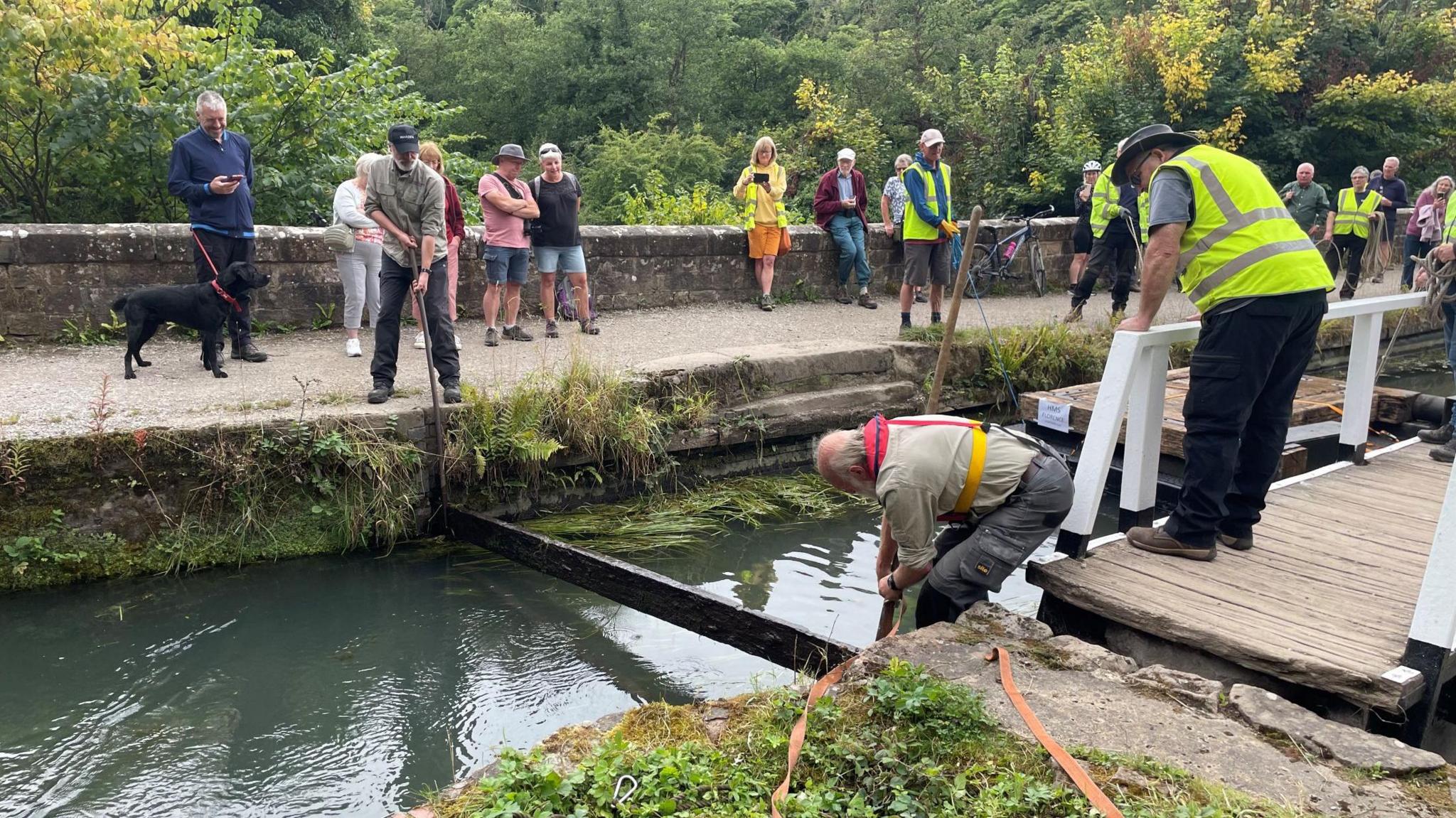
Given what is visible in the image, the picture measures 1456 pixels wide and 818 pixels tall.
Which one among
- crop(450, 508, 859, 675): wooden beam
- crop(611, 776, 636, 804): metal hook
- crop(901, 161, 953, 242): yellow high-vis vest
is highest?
crop(901, 161, 953, 242): yellow high-vis vest

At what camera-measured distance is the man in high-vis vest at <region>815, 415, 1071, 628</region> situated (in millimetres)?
3906

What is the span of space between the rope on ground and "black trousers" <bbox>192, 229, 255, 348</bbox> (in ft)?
19.1

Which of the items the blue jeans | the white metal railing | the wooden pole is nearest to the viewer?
the white metal railing

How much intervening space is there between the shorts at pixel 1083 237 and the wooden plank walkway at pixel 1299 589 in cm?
729

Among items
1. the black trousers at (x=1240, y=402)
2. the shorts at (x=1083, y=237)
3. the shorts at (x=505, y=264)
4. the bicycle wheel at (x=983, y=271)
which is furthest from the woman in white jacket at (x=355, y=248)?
the shorts at (x=1083, y=237)

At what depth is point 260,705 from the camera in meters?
4.64

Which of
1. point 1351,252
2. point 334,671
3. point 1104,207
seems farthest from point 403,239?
point 1351,252

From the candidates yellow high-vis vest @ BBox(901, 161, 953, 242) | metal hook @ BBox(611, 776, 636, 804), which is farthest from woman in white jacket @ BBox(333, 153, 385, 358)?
metal hook @ BBox(611, 776, 636, 804)

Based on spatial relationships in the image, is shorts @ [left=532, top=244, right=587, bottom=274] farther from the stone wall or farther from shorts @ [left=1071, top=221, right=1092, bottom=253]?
shorts @ [left=1071, top=221, right=1092, bottom=253]

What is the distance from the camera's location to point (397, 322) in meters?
6.55

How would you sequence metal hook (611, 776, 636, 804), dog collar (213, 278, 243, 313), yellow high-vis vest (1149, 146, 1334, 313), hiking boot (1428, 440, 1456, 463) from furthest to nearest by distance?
1. dog collar (213, 278, 243, 313)
2. hiking boot (1428, 440, 1456, 463)
3. yellow high-vis vest (1149, 146, 1334, 313)
4. metal hook (611, 776, 636, 804)

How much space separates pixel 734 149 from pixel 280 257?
49.8ft

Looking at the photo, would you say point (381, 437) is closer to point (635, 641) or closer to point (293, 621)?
point (293, 621)

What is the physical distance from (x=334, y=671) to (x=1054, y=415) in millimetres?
4540
